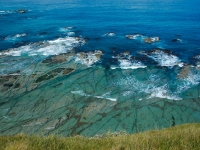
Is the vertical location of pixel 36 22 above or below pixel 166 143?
below

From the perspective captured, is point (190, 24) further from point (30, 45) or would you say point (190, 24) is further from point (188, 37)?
point (30, 45)

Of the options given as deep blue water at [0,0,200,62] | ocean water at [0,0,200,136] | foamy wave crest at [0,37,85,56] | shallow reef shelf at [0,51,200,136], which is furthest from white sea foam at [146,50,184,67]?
foamy wave crest at [0,37,85,56]

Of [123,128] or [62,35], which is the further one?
[62,35]

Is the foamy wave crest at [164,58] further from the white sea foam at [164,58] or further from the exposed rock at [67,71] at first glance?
the exposed rock at [67,71]

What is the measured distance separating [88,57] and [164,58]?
13423mm

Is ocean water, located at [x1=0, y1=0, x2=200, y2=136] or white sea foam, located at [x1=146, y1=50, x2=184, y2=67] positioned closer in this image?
ocean water, located at [x1=0, y1=0, x2=200, y2=136]

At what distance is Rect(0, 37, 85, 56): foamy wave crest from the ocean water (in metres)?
0.19

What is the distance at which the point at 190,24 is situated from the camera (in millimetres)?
63031

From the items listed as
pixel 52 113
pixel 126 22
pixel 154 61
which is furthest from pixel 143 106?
pixel 126 22

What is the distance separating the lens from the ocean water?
81.4 ft

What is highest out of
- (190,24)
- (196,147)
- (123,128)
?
(196,147)

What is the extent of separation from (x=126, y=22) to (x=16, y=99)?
45.6m

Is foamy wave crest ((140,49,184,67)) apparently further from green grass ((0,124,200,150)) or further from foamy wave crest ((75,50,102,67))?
green grass ((0,124,200,150))

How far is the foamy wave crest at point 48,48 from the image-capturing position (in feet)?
138
